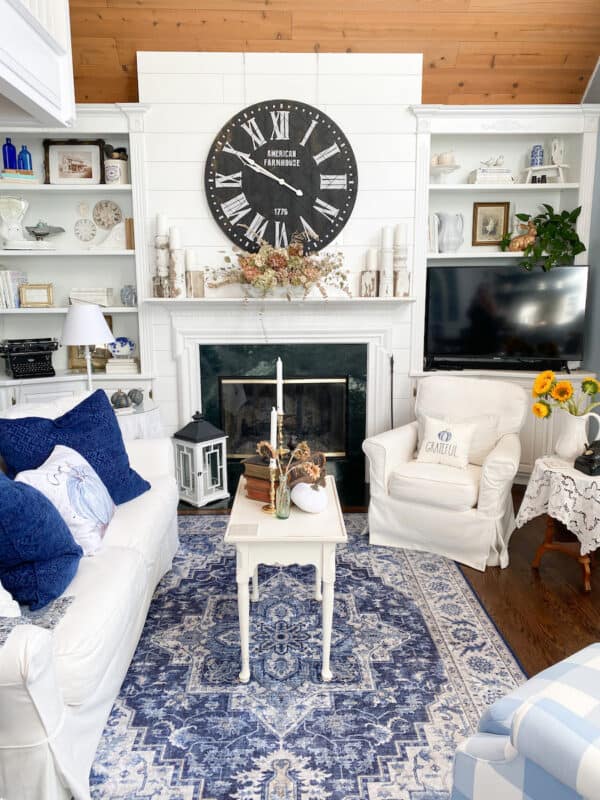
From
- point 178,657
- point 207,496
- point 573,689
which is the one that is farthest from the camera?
point 207,496

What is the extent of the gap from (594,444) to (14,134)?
4016mm

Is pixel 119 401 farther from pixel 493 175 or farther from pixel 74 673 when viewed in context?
pixel 493 175

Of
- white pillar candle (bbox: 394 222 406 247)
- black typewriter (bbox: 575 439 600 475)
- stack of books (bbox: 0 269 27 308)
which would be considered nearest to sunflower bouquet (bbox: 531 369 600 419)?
black typewriter (bbox: 575 439 600 475)

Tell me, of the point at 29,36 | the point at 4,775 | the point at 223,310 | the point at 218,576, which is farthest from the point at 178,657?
the point at 29,36

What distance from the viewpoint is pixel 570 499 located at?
9.28 ft

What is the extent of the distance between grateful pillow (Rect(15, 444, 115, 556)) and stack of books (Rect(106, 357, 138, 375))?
1852 millimetres

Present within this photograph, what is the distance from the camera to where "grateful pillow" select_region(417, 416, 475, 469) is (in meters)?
3.34

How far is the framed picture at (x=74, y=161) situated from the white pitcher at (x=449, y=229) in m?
2.33

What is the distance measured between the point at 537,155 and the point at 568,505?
2566 mm

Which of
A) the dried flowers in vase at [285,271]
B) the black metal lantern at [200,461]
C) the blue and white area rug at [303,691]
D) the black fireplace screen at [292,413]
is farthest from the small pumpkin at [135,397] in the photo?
the blue and white area rug at [303,691]

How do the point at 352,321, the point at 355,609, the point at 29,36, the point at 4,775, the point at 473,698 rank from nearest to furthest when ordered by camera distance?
the point at 4,775 < the point at 473,698 < the point at 355,609 < the point at 29,36 < the point at 352,321

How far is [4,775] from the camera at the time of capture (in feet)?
4.95

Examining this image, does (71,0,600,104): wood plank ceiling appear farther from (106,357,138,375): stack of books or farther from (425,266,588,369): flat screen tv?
(106,357,138,375): stack of books

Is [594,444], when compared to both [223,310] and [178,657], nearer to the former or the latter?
[178,657]
